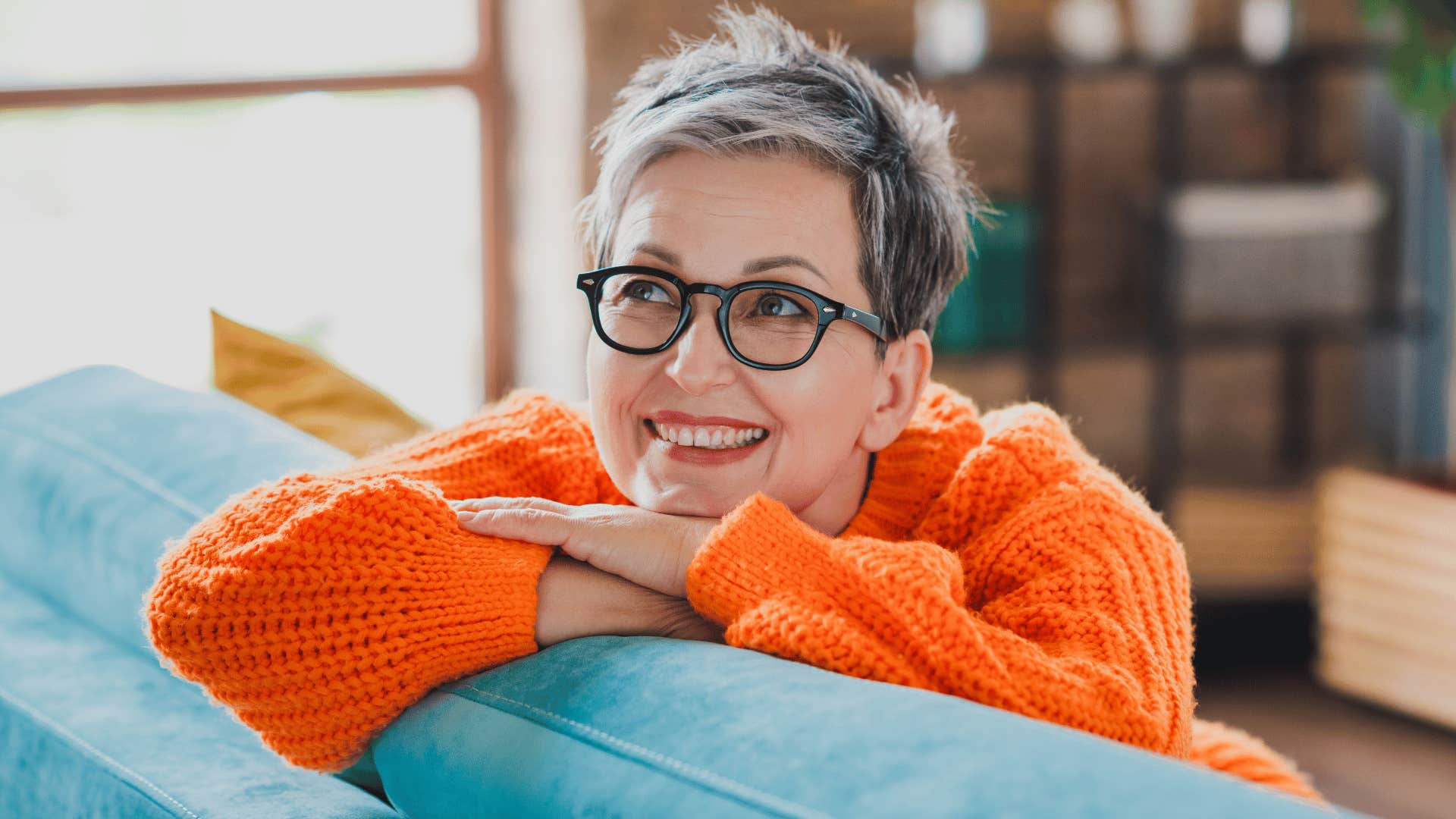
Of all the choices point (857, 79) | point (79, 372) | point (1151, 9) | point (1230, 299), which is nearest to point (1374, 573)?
point (1230, 299)

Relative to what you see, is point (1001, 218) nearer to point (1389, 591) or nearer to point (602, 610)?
point (1389, 591)

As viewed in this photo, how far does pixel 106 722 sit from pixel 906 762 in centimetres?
75

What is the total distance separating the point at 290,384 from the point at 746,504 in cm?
75

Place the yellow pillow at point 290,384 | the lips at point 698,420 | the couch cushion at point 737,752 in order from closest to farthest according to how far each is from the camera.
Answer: the couch cushion at point 737,752 → the lips at point 698,420 → the yellow pillow at point 290,384

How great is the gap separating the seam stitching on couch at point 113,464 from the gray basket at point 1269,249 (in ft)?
8.71

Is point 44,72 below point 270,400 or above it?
above

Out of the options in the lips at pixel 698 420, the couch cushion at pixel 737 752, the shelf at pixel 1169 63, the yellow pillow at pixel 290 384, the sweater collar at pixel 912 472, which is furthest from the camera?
the shelf at pixel 1169 63

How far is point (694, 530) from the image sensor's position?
1080 mm

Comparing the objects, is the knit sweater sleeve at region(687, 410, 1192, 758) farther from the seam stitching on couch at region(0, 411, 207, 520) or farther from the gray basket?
the gray basket

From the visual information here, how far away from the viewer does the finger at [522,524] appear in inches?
40.8

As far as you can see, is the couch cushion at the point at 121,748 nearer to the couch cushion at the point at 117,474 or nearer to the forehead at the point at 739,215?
the couch cushion at the point at 117,474

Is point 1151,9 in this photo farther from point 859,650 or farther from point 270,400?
point 859,650

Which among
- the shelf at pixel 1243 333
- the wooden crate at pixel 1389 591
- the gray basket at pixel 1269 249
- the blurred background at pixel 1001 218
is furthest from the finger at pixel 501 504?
the gray basket at pixel 1269 249

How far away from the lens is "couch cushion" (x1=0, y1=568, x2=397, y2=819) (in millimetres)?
1030
